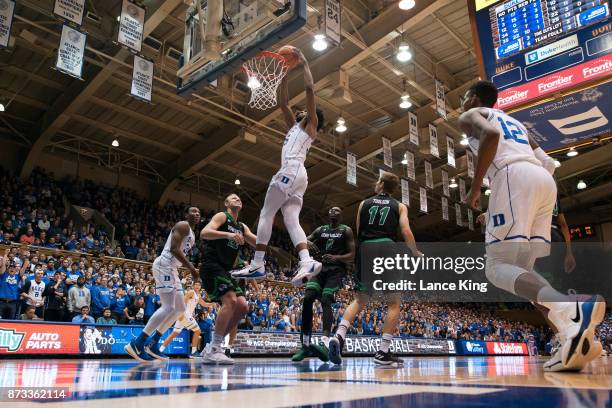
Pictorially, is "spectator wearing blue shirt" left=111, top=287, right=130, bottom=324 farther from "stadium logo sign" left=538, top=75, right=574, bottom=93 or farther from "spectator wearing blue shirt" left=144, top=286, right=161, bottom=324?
"stadium logo sign" left=538, top=75, right=574, bottom=93

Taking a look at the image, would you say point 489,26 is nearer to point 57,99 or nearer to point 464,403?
point 464,403

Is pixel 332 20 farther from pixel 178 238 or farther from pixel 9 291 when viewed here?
pixel 9 291

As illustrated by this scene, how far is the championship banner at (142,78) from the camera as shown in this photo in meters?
12.2

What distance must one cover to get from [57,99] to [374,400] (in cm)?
2003

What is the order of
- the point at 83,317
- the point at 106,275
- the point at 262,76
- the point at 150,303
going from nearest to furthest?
1. the point at 262,76
2. the point at 83,317
3. the point at 150,303
4. the point at 106,275

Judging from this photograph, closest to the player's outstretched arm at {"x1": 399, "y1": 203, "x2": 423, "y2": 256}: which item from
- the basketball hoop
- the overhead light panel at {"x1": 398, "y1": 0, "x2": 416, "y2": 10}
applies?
the basketball hoop

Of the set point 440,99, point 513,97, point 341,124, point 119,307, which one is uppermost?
point 341,124

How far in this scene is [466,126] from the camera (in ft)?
12.1

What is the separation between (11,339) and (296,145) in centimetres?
634

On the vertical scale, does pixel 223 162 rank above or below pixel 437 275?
above

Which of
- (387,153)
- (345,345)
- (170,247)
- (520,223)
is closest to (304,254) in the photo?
(520,223)

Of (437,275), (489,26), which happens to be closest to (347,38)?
(489,26)

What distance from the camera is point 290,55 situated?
16.8 ft

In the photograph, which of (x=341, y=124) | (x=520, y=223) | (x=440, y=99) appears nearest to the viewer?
(x=520, y=223)
